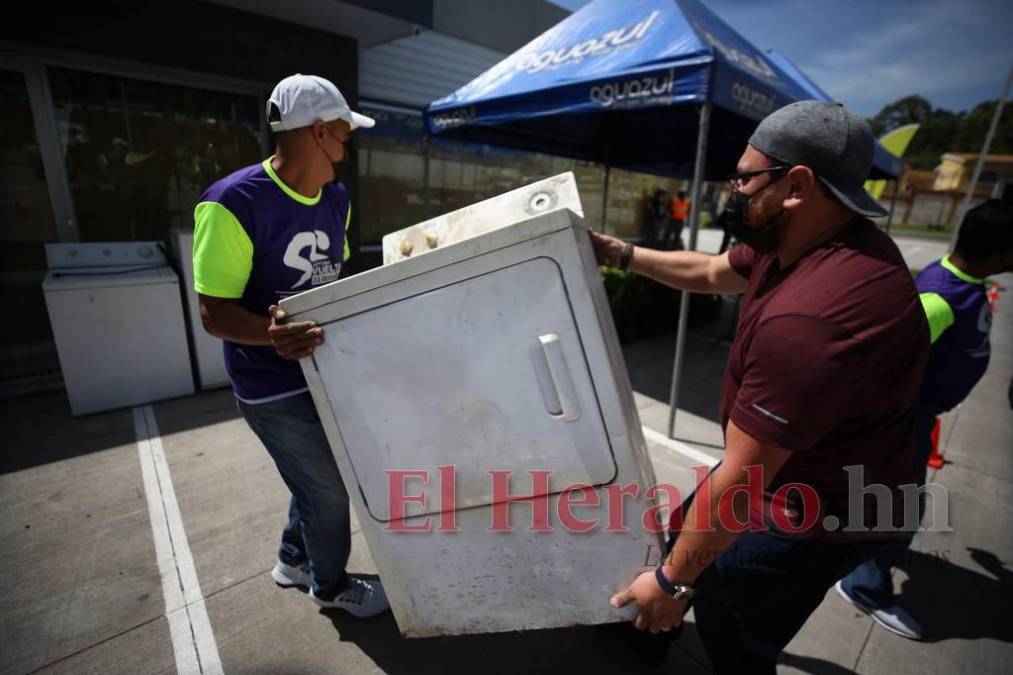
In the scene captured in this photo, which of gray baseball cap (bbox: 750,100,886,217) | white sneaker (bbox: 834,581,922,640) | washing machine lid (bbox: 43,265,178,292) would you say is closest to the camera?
gray baseball cap (bbox: 750,100,886,217)

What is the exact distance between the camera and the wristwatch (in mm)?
1269

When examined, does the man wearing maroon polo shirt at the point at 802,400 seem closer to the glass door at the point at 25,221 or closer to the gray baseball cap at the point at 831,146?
the gray baseball cap at the point at 831,146

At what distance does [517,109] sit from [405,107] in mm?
3618

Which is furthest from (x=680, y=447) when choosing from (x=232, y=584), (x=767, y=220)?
(x=232, y=584)

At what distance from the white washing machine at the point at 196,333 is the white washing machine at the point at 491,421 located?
10.4 feet

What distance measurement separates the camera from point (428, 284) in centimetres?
123

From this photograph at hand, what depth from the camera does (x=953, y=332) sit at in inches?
80.9

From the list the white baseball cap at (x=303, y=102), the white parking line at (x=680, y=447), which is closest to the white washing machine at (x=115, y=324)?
the white baseball cap at (x=303, y=102)

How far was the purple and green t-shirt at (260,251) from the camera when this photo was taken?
1504 millimetres

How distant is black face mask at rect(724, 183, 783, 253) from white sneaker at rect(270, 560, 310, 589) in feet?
7.45

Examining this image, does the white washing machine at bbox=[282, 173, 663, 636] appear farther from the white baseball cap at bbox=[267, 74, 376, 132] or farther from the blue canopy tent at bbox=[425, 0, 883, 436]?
the blue canopy tent at bbox=[425, 0, 883, 436]

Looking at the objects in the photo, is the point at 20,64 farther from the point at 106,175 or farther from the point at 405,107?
the point at 405,107

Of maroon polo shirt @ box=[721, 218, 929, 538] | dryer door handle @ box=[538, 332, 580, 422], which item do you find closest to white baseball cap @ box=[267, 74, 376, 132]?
dryer door handle @ box=[538, 332, 580, 422]

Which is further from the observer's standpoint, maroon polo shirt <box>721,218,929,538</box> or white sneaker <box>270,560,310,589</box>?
white sneaker <box>270,560,310,589</box>
